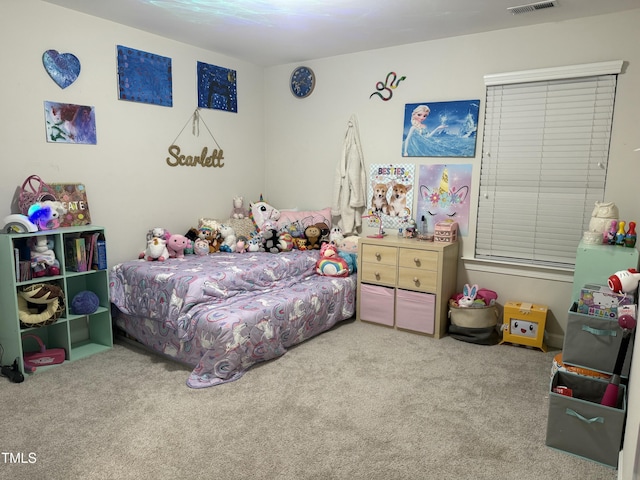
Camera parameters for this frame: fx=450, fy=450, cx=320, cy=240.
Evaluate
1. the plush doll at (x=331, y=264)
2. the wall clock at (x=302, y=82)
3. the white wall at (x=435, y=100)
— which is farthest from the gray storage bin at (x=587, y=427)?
the wall clock at (x=302, y=82)

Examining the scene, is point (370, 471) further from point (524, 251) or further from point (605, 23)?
point (605, 23)

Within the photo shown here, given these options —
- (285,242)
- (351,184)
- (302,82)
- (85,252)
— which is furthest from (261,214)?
(85,252)

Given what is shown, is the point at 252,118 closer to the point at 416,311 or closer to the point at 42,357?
the point at 416,311

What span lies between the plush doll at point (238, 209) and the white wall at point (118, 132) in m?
0.08

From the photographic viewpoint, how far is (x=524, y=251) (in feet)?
11.6

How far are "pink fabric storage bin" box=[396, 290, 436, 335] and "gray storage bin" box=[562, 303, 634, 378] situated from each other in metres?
1.40

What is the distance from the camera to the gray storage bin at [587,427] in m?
1.99

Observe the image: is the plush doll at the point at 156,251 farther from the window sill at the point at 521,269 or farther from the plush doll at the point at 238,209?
the window sill at the point at 521,269

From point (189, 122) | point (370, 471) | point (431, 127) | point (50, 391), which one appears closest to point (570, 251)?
point (431, 127)

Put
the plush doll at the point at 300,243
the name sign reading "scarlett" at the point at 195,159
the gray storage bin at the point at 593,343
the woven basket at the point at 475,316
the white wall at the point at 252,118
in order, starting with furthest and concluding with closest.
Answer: the plush doll at the point at 300,243 < the name sign reading "scarlett" at the point at 195,159 < the woven basket at the point at 475,316 < the white wall at the point at 252,118 < the gray storage bin at the point at 593,343

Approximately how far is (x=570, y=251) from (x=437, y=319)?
111 cm

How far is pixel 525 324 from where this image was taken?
3.35m

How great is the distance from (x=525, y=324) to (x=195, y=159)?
3092 millimetres

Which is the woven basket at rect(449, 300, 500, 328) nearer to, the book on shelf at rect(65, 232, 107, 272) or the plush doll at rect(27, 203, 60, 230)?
the book on shelf at rect(65, 232, 107, 272)
